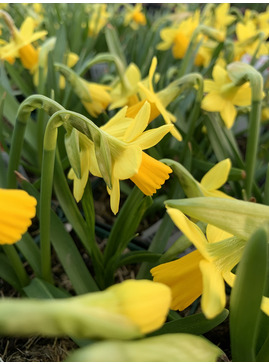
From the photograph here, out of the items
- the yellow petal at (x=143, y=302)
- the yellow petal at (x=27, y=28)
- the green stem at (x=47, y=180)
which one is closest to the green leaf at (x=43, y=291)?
the green stem at (x=47, y=180)

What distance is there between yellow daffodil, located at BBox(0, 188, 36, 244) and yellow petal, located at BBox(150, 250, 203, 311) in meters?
0.17

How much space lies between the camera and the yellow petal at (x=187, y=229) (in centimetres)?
41

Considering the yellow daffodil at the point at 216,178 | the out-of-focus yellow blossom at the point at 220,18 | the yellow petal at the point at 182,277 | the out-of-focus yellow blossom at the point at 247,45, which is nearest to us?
the yellow petal at the point at 182,277

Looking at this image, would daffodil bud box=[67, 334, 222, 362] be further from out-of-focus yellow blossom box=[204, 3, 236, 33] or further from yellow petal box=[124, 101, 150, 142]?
out-of-focus yellow blossom box=[204, 3, 236, 33]

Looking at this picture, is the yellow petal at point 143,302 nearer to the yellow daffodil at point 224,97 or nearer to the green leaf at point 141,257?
the green leaf at point 141,257

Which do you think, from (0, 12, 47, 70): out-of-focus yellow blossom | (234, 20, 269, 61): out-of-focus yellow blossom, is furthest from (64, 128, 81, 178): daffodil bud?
(234, 20, 269, 61): out-of-focus yellow blossom

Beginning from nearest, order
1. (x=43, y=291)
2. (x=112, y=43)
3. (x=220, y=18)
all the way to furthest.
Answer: (x=43, y=291), (x=112, y=43), (x=220, y=18)

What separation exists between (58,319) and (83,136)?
0.43 m

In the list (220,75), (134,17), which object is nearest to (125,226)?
(220,75)

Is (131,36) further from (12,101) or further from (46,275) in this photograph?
(46,275)

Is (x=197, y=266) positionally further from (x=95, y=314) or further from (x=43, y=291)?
(x=43, y=291)

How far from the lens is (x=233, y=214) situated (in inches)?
17.5

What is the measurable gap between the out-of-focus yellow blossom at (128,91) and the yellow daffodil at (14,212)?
0.74 metres

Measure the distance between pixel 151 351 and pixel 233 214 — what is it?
0.69ft
